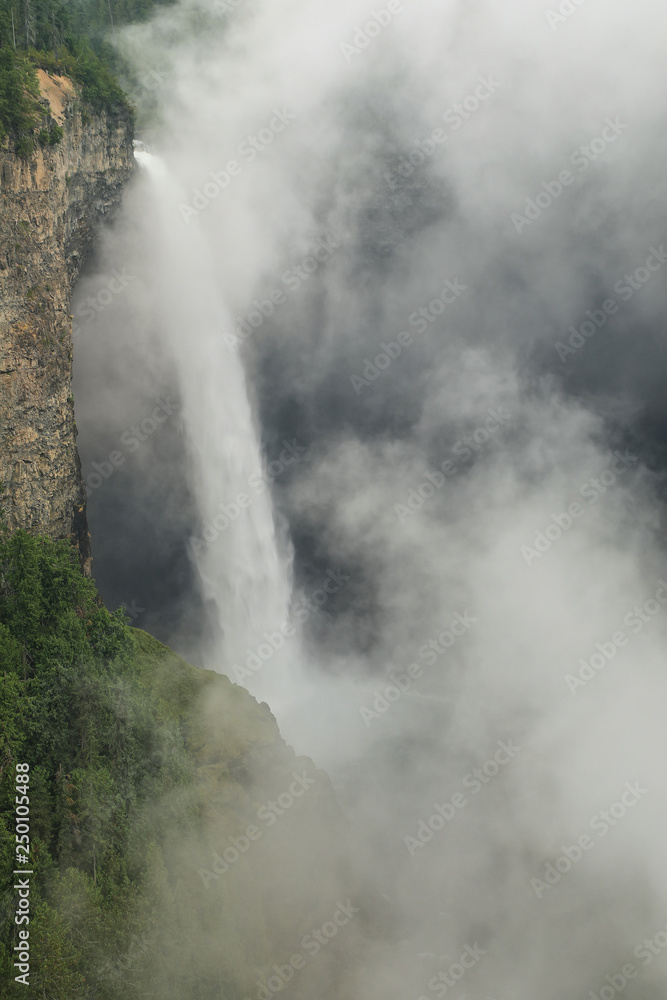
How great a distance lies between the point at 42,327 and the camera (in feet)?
89.1

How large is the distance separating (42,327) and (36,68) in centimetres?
1011

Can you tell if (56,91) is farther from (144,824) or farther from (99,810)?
(144,824)

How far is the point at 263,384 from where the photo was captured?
54.2m

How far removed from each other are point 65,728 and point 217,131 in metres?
43.7

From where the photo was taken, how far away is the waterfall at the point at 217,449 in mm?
41375

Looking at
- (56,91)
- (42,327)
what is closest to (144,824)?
(42,327)

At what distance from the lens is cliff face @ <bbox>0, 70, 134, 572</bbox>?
1015 inches

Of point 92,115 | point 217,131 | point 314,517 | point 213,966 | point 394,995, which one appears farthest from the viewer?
point 314,517

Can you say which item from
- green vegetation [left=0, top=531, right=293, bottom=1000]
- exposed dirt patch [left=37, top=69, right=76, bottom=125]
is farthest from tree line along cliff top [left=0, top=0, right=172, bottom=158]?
green vegetation [left=0, top=531, right=293, bottom=1000]

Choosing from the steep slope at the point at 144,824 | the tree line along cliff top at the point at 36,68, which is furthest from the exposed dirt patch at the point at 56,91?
the steep slope at the point at 144,824

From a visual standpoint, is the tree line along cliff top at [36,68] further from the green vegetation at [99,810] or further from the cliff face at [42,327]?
the green vegetation at [99,810]

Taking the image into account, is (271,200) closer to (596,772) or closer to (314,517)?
(314,517)

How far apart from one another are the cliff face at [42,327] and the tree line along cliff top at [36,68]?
0.55 m

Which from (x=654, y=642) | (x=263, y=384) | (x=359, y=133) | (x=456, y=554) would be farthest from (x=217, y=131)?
(x=654, y=642)
